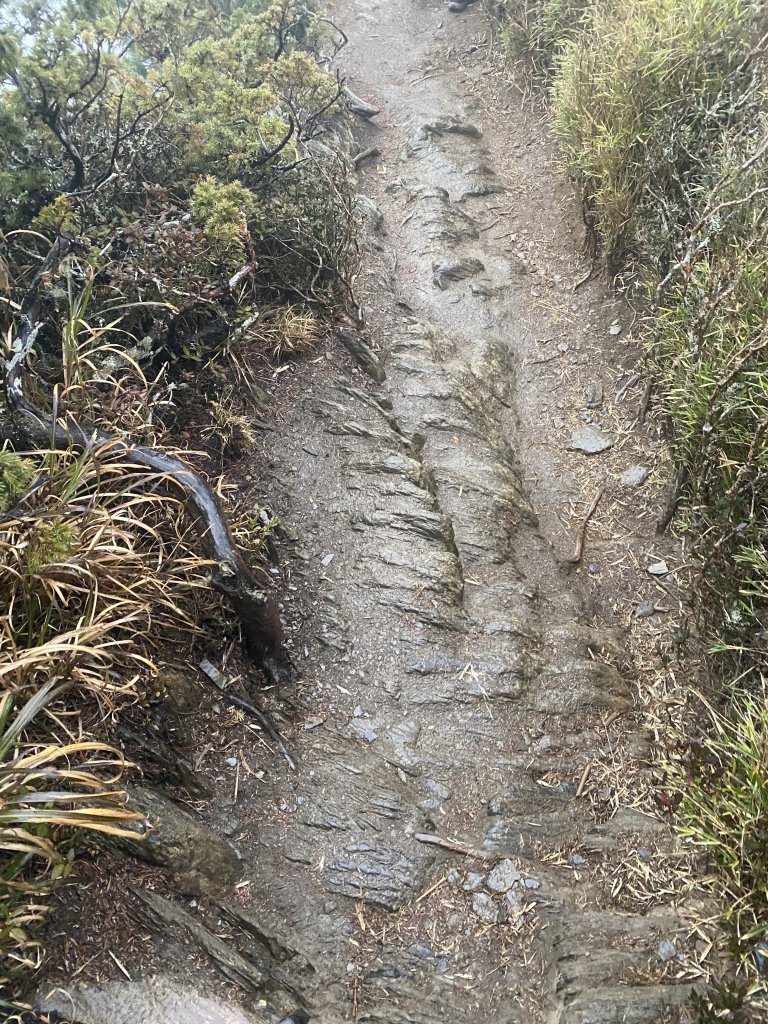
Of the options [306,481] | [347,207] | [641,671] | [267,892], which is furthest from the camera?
[347,207]

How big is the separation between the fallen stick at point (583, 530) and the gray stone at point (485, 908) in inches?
87.8

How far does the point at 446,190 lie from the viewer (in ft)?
24.4

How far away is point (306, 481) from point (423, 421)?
1136mm

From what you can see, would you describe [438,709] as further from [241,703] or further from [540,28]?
[540,28]

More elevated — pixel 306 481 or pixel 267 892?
pixel 306 481

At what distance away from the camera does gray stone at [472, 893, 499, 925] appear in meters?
2.97

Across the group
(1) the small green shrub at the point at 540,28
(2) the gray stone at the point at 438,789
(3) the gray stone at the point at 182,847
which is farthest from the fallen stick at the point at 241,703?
(1) the small green shrub at the point at 540,28

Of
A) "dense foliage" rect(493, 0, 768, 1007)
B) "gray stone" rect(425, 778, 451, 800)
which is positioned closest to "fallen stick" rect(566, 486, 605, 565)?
"dense foliage" rect(493, 0, 768, 1007)

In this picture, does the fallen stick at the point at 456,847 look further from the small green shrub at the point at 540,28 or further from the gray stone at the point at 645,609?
the small green shrub at the point at 540,28

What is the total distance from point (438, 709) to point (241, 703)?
1.06 meters

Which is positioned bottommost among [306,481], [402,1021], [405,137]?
[402,1021]

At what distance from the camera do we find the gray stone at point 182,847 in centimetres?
253

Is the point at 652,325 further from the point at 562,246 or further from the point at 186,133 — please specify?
the point at 186,133

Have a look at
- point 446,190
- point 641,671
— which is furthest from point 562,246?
point 641,671
